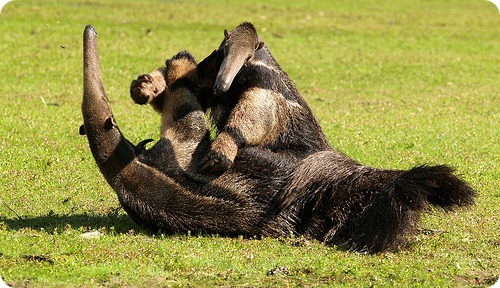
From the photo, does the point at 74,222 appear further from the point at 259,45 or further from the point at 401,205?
the point at 401,205

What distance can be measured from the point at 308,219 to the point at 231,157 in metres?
0.98

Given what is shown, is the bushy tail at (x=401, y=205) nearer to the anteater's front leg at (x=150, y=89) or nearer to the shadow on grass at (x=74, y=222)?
the shadow on grass at (x=74, y=222)

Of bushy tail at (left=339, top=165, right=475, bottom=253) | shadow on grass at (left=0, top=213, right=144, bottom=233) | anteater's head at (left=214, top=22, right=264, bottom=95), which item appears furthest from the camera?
shadow on grass at (left=0, top=213, right=144, bottom=233)

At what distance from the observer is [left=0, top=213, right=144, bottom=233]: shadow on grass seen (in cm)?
877

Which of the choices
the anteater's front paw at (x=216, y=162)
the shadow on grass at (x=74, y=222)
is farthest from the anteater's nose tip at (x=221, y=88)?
the shadow on grass at (x=74, y=222)

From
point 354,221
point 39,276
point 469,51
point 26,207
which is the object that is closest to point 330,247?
point 354,221

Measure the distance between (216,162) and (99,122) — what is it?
119cm

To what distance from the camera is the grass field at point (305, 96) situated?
7516 mm

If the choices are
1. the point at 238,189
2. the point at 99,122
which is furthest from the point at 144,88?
the point at 238,189

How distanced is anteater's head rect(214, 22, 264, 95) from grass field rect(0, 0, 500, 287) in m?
1.49

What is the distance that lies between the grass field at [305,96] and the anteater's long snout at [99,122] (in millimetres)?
693

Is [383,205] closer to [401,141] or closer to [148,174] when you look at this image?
[148,174]

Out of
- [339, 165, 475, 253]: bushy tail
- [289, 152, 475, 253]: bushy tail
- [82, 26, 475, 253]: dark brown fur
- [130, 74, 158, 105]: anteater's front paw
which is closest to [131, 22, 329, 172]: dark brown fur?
[130, 74, 158, 105]: anteater's front paw

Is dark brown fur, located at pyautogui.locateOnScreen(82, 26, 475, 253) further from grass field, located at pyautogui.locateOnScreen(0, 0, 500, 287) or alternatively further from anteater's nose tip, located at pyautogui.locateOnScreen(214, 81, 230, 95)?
anteater's nose tip, located at pyautogui.locateOnScreen(214, 81, 230, 95)
